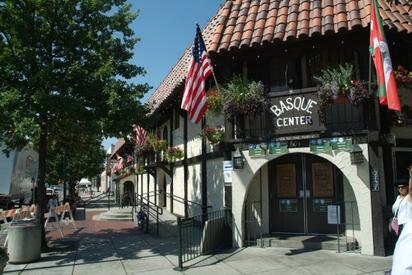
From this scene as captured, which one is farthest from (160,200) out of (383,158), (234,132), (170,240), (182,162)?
(383,158)

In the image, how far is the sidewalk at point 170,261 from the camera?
8.67 meters

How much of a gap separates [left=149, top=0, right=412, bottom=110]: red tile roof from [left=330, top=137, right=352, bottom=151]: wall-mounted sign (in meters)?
2.62

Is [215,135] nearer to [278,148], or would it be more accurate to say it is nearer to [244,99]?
[244,99]

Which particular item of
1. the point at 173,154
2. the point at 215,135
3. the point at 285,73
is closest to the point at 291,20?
the point at 285,73

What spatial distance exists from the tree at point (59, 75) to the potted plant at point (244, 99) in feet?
8.20

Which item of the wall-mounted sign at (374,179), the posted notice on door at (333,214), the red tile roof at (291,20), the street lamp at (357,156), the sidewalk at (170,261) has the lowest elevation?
the sidewalk at (170,261)

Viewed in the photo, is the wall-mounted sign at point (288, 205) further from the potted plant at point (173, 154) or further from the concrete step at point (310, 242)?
the potted plant at point (173, 154)

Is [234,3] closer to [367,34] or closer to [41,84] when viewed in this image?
[367,34]

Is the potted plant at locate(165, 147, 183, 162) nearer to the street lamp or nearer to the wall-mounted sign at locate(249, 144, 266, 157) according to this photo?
the wall-mounted sign at locate(249, 144, 266, 157)

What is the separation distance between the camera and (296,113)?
411 inches

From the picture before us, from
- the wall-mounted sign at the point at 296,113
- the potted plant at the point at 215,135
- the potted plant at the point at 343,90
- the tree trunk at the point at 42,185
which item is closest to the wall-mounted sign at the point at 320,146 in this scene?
the wall-mounted sign at the point at 296,113

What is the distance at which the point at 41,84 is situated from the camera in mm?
10531

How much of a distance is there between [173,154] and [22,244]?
8268 mm

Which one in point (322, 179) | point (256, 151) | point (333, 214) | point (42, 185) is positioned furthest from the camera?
point (42, 185)
